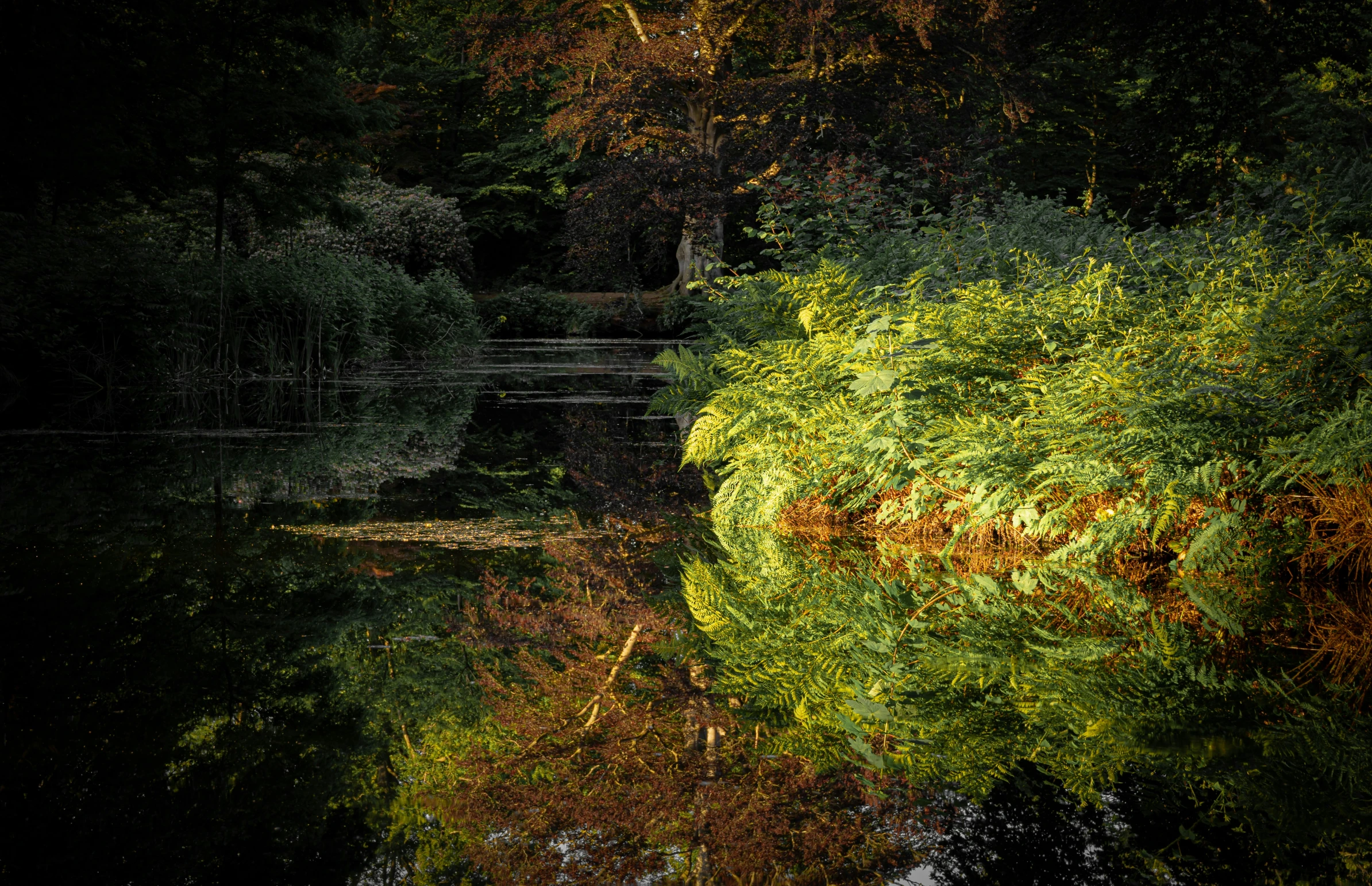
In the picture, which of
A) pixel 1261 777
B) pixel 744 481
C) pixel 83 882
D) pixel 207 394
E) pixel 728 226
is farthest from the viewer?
pixel 728 226

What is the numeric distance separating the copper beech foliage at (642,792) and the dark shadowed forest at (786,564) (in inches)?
0.6

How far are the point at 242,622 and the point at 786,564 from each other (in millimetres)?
2453

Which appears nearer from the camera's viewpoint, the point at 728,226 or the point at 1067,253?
the point at 1067,253

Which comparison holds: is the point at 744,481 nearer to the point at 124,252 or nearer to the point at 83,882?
the point at 83,882

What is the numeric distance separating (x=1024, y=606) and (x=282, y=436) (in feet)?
25.2

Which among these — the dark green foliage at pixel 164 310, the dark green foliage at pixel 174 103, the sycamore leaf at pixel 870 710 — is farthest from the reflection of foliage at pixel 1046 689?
the dark green foliage at pixel 174 103

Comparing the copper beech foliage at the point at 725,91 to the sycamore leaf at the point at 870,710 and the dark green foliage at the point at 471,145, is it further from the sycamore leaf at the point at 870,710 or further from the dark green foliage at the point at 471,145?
the dark green foliage at the point at 471,145

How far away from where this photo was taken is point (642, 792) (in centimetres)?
278

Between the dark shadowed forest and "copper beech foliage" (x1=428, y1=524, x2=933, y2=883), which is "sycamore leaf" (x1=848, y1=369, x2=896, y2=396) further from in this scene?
"copper beech foliage" (x1=428, y1=524, x2=933, y2=883)

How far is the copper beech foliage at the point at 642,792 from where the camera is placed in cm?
241

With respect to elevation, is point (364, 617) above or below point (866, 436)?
below

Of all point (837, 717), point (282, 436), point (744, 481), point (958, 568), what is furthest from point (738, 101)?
point (837, 717)

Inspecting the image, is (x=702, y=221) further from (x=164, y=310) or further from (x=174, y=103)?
(x=164, y=310)

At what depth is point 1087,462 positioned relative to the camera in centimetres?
481
